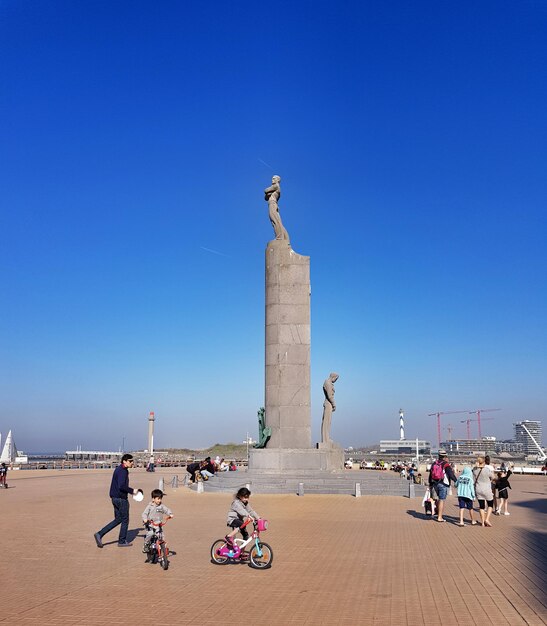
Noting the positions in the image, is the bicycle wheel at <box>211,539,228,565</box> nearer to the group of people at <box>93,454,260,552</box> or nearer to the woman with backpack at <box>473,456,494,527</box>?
the group of people at <box>93,454,260,552</box>

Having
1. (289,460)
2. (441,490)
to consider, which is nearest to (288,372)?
(289,460)

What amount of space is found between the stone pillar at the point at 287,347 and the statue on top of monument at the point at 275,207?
0.46 metres

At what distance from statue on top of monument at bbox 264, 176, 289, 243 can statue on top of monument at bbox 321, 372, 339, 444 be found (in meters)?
6.47

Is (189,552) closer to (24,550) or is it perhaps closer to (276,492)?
(24,550)

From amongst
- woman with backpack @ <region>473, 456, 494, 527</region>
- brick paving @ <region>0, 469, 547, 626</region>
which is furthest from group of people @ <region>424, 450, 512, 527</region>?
brick paving @ <region>0, 469, 547, 626</region>

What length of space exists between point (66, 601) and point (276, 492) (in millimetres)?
15984

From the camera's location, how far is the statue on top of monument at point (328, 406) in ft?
91.7

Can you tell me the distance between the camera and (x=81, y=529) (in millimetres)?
15172

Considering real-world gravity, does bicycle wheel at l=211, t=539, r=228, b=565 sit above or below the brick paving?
above

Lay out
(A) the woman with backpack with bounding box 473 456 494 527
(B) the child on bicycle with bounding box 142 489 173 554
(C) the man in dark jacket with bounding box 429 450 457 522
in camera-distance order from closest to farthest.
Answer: (B) the child on bicycle with bounding box 142 489 173 554 → (A) the woman with backpack with bounding box 473 456 494 527 → (C) the man in dark jacket with bounding box 429 450 457 522

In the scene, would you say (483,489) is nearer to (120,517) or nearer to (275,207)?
(120,517)

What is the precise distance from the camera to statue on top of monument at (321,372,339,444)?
91.7 ft

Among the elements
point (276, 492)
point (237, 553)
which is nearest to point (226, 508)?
point (276, 492)

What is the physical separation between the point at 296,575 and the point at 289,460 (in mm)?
16347
